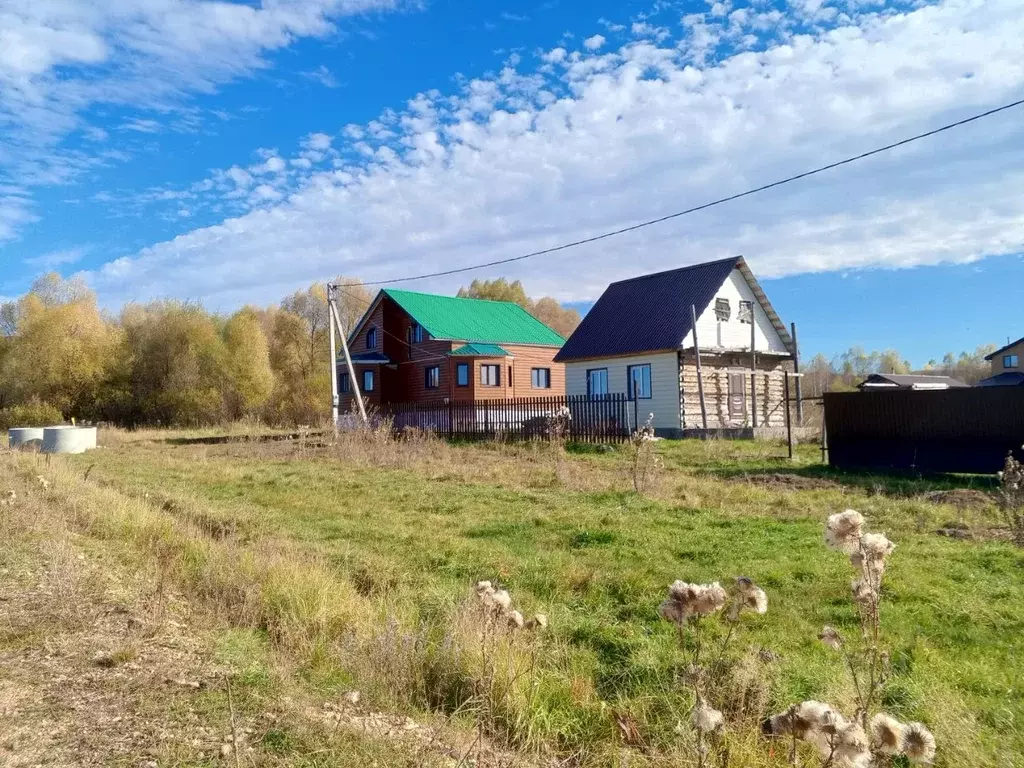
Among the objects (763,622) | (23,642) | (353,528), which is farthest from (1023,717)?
(353,528)

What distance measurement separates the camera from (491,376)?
33500 millimetres

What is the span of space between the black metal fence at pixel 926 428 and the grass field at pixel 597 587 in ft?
3.09

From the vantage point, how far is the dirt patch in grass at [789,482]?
11.8m

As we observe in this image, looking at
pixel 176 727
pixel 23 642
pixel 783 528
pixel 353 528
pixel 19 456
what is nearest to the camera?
pixel 176 727

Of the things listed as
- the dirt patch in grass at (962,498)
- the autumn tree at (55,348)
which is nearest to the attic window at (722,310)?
the dirt patch in grass at (962,498)

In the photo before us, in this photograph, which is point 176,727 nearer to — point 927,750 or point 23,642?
point 23,642

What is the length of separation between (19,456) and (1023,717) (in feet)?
63.4

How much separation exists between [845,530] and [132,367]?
48.7 meters

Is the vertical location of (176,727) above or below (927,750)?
below

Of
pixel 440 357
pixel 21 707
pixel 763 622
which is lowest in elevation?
pixel 763 622

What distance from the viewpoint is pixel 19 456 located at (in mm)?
16438

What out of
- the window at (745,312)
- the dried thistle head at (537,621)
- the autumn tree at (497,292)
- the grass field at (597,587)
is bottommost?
the grass field at (597,587)

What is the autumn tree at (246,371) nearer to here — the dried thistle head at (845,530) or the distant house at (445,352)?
the distant house at (445,352)

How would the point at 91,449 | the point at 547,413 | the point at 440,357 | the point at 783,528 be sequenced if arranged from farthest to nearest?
1. the point at 440,357
2. the point at 91,449
3. the point at 547,413
4. the point at 783,528
